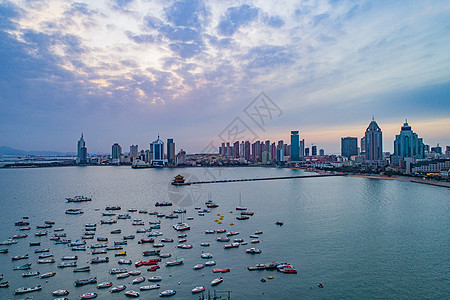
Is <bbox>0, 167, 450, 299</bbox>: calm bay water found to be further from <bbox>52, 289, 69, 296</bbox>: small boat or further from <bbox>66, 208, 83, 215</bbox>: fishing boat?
<bbox>66, 208, 83, 215</bbox>: fishing boat

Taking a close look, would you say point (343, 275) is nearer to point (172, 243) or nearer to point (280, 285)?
point (280, 285)

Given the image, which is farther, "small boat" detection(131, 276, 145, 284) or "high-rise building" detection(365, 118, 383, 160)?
"high-rise building" detection(365, 118, 383, 160)

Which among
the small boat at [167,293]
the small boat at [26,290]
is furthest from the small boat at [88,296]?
the small boat at [167,293]

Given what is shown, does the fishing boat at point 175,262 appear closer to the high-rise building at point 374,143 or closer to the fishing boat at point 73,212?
the fishing boat at point 73,212

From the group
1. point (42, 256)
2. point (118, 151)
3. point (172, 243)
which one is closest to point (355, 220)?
point (172, 243)

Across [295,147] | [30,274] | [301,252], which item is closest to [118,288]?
[30,274]

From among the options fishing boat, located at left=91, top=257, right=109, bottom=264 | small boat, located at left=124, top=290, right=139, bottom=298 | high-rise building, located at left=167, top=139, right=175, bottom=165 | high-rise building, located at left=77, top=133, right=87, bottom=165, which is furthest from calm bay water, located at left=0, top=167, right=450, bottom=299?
high-rise building, located at left=77, top=133, right=87, bottom=165

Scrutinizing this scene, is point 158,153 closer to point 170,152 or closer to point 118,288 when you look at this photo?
point 170,152
